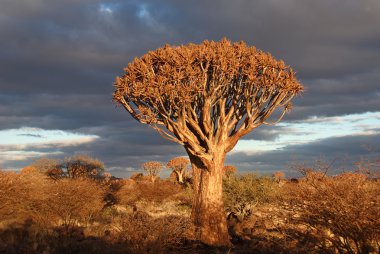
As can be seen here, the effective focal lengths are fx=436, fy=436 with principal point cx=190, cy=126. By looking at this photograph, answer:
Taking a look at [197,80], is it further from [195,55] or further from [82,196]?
[82,196]

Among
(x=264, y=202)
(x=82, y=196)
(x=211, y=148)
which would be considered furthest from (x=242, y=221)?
(x=82, y=196)

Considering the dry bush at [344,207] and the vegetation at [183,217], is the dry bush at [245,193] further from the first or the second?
the dry bush at [344,207]

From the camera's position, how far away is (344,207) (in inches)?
247

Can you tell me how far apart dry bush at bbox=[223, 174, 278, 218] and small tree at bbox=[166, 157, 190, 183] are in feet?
83.5

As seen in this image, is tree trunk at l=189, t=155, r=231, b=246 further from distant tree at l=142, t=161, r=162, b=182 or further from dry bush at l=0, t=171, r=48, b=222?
distant tree at l=142, t=161, r=162, b=182

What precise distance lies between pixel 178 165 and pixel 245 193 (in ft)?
87.8

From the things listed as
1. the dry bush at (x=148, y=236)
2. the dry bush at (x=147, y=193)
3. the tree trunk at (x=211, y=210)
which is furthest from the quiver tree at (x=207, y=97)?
the dry bush at (x=147, y=193)

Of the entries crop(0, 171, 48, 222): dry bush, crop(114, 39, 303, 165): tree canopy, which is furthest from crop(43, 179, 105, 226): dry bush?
crop(114, 39, 303, 165): tree canopy

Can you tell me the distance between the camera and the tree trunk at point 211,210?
12383mm

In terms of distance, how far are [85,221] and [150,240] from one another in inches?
316

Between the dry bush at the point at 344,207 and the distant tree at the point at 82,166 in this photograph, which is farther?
the distant tree at the point at 82,166

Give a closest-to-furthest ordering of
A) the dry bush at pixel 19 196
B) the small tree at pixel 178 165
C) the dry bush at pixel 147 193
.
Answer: the dry bush at pixel 19 196
the dry bush at pixel 147 193
the small tree at pixel 178 165

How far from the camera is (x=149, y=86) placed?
1243 centimetres

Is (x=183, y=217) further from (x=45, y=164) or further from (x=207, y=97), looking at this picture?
(x=45, y=164)
